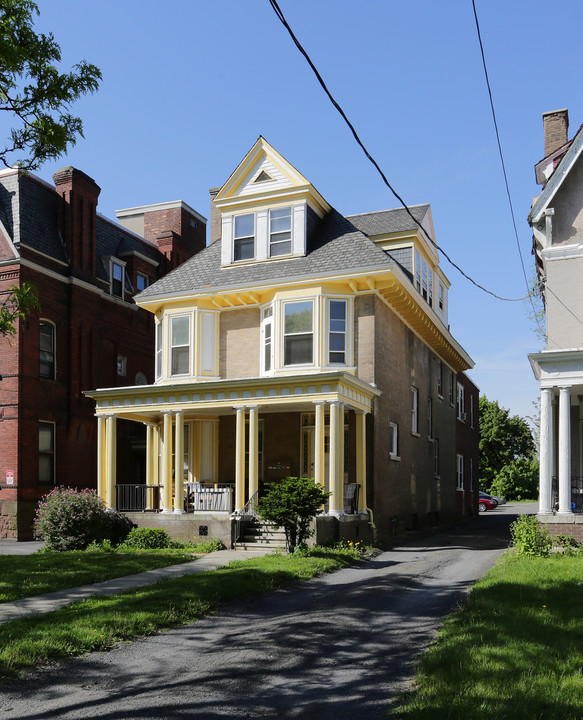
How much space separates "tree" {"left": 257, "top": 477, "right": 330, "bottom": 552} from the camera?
55.7ft

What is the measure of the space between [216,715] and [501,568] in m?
8.88

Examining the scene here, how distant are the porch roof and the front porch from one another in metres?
0.03

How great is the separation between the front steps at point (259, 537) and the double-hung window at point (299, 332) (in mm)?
5130

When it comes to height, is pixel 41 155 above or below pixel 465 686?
above

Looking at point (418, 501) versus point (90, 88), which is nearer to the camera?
point (90, 88)

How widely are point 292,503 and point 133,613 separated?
7242 millimetres

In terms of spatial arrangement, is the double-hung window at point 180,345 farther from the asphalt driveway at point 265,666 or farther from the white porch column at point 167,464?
the asphalt driveway at point 265,666

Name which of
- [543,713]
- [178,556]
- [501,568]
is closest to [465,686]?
[543,713]

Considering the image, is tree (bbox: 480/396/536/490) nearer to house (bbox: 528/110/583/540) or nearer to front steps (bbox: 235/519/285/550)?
house (bbox: 528/110/583/540)

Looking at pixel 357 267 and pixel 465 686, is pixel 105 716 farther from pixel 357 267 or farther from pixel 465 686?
pixel 357 267

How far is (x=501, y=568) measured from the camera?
1392 cm

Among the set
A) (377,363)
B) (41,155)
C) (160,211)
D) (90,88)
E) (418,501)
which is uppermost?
(160,211)

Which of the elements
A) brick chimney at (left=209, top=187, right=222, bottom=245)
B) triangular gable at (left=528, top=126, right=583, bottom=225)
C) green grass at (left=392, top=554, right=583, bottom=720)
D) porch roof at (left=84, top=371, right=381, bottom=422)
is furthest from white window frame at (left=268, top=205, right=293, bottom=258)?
green grass at (left=392, top=554, right=583, bottom=720)

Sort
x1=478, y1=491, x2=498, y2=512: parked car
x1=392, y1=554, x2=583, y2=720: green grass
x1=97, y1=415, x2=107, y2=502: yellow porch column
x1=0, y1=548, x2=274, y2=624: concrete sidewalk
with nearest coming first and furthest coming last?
x1=392, y1=554, x2=583, y2=720: green grass
x1=0, y1=548, x2=274, y2=624: concrete sidewalk
x1=97, y1=415, x2=107, y2=502: yellow porch column
x1=478, y1=491, x2=498, y2=512: parked car
